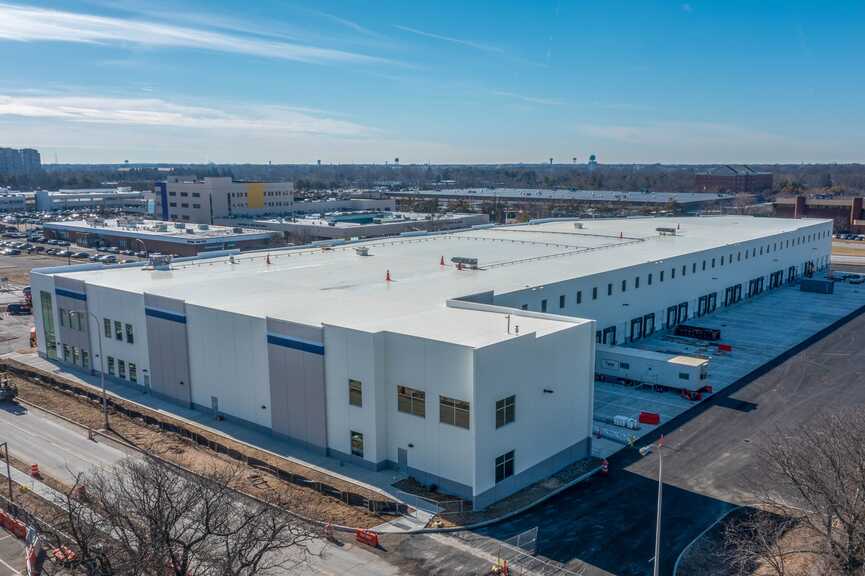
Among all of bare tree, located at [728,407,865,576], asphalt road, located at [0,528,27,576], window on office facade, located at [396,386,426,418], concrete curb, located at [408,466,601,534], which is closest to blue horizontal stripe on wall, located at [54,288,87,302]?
asphalt road, located at [0,528,27,576]

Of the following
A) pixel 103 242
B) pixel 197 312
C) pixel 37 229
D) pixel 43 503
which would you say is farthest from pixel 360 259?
pixel 37 229

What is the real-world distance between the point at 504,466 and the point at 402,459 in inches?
196

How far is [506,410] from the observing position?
31297mm

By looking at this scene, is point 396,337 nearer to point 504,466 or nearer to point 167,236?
point 504,466

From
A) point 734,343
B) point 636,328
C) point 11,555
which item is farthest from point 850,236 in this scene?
point 11,555

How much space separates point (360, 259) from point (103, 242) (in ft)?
245

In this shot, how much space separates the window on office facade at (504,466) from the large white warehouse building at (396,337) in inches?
3.5

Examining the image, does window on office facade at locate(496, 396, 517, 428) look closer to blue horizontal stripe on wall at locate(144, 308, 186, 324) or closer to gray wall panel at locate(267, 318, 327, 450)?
gray wall panel at locate(267, 318, 327, 450)

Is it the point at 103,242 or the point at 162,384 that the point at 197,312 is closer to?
the point at 162,384

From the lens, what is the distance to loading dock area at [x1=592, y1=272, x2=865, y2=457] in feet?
135

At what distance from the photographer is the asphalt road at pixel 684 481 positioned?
26.8m

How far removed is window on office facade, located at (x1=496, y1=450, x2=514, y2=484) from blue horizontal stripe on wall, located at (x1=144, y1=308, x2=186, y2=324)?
21599mm

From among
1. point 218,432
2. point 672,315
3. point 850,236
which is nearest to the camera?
point 218,432

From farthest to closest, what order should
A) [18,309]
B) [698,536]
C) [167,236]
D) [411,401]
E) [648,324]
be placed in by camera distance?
[167,236] < [18,309] < [648,324] < [411,401] < [698,536]
